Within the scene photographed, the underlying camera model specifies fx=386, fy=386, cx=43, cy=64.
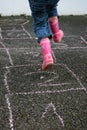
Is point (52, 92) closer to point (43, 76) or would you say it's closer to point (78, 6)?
point (43, 76)

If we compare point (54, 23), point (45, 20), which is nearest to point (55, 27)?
point (54, 23)

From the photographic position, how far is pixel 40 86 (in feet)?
14.9

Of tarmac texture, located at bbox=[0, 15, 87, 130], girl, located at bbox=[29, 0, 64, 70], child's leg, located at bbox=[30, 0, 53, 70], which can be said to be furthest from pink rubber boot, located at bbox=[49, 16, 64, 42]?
tarmac texture, located at bbox=[0, 15, 87, 130]

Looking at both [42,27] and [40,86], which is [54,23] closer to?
[42,27]

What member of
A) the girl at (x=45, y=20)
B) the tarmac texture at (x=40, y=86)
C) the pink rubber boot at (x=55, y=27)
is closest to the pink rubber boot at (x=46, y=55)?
the girl at (x=45, y=20)

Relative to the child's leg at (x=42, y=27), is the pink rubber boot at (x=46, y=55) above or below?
below

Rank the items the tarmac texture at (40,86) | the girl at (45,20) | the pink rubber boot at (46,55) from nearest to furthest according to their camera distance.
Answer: the girl at (45,20) → the pink rubber boot at (46,55) → the tarmac texture at (40,86)

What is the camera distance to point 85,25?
8438 mm

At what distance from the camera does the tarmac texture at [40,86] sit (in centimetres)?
370

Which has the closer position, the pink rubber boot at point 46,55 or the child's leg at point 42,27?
the child's leg at point 42,27

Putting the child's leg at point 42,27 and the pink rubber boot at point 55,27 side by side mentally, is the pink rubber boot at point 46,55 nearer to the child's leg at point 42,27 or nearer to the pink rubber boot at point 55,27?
the child's leg at point 42,27

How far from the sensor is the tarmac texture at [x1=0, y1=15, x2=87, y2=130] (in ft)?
12.1

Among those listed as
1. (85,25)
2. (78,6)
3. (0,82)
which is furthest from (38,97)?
(78,6)

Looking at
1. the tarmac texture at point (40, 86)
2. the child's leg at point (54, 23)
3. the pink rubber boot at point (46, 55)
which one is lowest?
the tarmac texture at point (40, 86)
